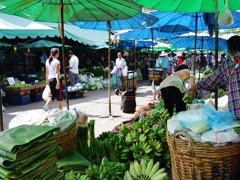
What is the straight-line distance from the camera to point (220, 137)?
8.64 ft

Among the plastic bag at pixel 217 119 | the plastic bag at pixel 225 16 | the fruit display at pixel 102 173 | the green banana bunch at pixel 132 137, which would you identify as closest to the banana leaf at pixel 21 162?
the fruit display at pixel 102 173

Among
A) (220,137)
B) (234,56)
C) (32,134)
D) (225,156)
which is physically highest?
(234,56)

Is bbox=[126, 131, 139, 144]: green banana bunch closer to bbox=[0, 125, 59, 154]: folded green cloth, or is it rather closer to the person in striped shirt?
the person in striped shirt

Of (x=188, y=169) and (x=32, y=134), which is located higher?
(x=32, y=134)

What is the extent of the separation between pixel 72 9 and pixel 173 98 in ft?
7.68

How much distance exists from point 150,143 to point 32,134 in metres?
2.16

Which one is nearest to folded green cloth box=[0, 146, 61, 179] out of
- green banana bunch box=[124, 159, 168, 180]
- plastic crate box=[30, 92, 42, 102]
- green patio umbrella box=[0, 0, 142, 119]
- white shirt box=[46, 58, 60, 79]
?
green banana bunch box=[124, 159, 168, 180]

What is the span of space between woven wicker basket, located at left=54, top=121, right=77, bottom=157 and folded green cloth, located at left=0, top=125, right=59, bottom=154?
0.67 metres

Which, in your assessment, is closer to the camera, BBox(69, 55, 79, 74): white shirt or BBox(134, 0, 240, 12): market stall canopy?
BBox(134, 0, 240, 12): market stall canopy

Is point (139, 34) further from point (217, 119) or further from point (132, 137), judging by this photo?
point (217, 119)

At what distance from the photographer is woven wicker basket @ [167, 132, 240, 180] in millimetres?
2654

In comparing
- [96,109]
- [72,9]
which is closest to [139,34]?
[96,109]

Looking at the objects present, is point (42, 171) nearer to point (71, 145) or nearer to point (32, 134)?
point (32, 134)

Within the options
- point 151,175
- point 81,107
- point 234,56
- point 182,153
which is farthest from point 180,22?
point 151,175
